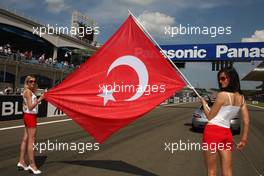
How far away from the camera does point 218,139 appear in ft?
13.6

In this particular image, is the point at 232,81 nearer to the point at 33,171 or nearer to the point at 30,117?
the point at 30,117

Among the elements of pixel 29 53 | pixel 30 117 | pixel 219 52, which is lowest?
pixel 30 117

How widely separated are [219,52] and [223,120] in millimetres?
34010

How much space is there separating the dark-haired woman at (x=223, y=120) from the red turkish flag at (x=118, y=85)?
1.68 meters

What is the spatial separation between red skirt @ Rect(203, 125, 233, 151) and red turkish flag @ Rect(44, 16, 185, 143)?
5.70 feet

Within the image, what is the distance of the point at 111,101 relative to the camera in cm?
616

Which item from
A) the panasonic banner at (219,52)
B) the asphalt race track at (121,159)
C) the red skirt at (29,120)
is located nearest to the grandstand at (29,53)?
the panasonic banner at (219,52)

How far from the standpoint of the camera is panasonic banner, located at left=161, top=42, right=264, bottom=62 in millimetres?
36031

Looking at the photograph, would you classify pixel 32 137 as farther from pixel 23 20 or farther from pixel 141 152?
pixel 23 20

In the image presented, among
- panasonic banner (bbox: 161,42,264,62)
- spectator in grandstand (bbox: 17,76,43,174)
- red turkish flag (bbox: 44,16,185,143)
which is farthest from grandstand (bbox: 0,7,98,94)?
red turkish flag (bbox: 44,16,185,143)

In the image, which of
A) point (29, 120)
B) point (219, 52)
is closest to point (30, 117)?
point (29, 120)

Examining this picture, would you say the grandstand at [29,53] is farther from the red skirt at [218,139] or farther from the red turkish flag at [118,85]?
the red skirt at [218,139]

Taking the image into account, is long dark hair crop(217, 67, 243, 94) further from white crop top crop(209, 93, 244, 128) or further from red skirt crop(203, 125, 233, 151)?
red skirt crop(203, 125, 233, 151)

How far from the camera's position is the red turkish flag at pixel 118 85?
600 cm
